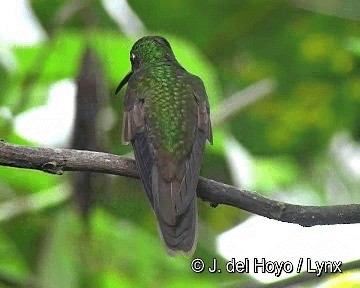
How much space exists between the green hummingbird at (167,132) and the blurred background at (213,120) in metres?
0.22

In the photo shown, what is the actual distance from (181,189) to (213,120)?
4.36ft

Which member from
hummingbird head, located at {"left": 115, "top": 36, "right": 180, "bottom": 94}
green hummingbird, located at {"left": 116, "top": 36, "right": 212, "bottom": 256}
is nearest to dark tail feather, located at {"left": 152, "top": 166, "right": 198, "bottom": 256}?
green hummingbird, located at {"left": 116, "top": 36, "right": 212, "bottom": 256}

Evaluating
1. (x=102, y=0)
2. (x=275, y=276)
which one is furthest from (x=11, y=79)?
(x=275, y=276)

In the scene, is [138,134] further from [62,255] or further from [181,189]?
[62,255]

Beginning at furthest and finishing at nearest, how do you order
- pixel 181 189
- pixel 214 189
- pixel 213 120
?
pixel 213 120
pixel 181 189
pixel 214 189

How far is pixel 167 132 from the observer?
236 centimetres

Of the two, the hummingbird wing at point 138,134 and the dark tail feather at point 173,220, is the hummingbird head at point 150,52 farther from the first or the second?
the dark tail feather at point 173,220

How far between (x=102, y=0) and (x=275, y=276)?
5.46 feet

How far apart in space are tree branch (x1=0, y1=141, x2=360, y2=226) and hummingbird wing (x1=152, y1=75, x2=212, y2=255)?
91 millimetres

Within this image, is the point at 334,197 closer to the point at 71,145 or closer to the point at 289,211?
the point at 71,145

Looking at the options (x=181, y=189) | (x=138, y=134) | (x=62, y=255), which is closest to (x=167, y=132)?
(x=138, y=134)

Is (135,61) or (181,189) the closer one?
(181,189)

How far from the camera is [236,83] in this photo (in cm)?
444

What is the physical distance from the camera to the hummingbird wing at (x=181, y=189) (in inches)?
81.0
